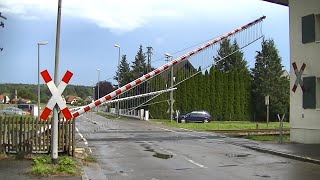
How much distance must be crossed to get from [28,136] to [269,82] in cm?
6091

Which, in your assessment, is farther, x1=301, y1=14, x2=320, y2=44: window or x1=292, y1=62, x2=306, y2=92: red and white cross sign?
x1=292, y1=62, x2=306, y2=92: red and white cross sign

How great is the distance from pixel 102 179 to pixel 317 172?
6087 mm

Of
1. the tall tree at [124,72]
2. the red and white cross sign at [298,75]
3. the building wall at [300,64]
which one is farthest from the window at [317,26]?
the tall tree at [124,72]

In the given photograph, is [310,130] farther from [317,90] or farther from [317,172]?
[317,172]

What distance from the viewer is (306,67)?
22.0m

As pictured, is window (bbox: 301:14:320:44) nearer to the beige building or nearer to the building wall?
the beige building

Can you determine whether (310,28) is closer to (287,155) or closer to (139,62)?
(287,155)

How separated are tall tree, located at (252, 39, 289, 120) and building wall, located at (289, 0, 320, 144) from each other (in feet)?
153

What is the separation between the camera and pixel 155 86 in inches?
1747

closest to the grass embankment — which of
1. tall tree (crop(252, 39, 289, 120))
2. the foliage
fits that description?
tall tree (crop(252, 39, 289, 120))

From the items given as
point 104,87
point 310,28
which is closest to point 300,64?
point 310,28

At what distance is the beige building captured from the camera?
21.3m

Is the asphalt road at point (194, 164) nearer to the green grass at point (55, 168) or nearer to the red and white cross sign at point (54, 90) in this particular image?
the green grass at point (55, 168)

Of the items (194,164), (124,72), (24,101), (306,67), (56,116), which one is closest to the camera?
(56,116)
